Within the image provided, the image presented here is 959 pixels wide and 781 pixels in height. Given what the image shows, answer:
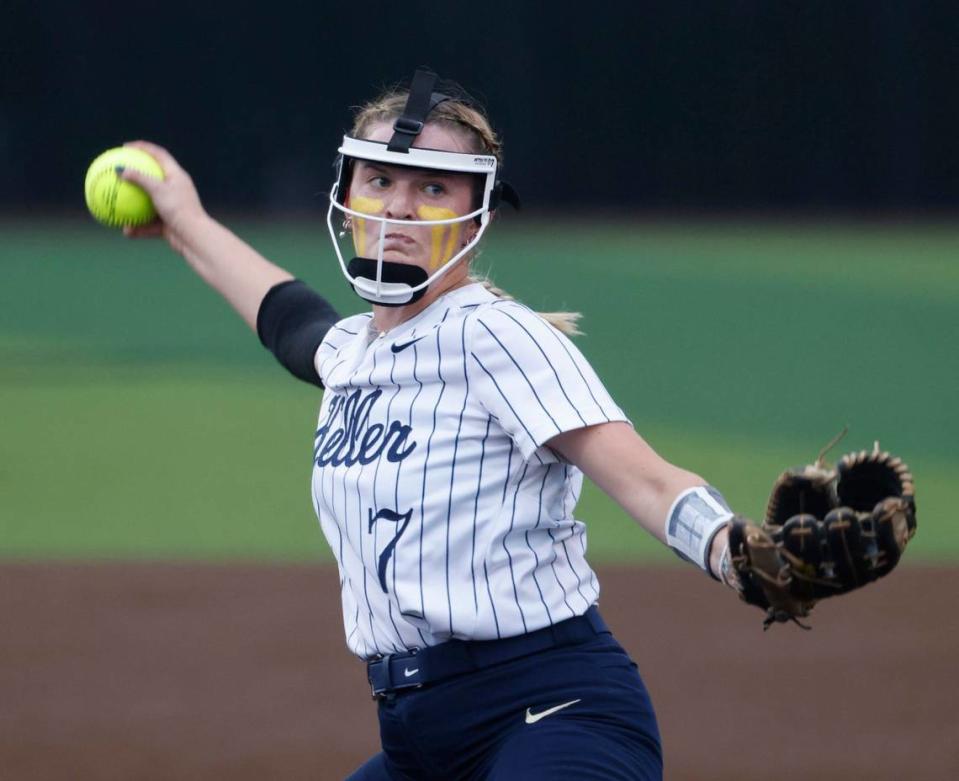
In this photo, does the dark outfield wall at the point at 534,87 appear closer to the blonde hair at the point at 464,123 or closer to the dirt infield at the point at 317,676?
the dirt infield at the point at 317,676

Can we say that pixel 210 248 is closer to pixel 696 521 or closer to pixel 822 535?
pixel 696 521

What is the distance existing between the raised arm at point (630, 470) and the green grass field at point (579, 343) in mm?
4949

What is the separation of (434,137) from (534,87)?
16.5 meters

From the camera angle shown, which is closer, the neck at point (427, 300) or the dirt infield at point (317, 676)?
the neck at point (427, 300)

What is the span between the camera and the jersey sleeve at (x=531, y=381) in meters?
2.50

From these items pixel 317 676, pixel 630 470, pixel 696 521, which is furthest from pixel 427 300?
pixel 317 676

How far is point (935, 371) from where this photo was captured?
11797 millimetres

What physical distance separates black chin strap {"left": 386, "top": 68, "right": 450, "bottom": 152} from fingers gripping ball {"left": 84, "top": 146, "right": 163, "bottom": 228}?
3.33 feet

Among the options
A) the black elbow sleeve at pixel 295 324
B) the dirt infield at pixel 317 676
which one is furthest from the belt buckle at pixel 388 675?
the dirt infield at pixel 317 676

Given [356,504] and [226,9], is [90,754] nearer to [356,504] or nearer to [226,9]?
[356,504]

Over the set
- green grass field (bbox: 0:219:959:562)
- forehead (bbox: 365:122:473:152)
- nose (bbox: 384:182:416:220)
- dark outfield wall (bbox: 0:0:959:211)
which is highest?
forehead (bbox: 365:122:473:152)

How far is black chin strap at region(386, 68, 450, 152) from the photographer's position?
9.34 ft

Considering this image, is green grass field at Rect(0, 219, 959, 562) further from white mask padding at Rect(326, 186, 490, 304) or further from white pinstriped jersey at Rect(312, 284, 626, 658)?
white pinstriped jersey at Rect(312, 284, 626, 658)

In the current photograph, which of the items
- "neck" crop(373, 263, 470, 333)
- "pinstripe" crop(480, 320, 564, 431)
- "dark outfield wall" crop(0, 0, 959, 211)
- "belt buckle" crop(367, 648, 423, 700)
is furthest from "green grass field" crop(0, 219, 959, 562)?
"pinstripe" crop(480, 320, 564, 431)
